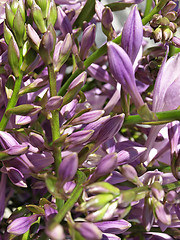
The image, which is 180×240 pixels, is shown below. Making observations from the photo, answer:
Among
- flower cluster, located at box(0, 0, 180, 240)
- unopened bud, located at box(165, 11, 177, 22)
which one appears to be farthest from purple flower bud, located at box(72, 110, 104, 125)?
unopened bud, located at box(165, 11, 177, 22)

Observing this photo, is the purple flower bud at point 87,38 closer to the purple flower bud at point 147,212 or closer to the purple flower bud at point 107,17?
the purple flower bud at point 107,17

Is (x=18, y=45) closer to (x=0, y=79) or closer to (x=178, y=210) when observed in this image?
(x=0, y=79)

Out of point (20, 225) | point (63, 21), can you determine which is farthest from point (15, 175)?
point (63, 21)

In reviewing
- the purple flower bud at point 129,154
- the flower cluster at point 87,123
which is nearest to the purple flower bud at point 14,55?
the flower cluster at point 87,123

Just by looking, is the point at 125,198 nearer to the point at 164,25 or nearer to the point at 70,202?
the point at 70,202

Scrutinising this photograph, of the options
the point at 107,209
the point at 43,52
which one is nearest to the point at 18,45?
the point at 43,52

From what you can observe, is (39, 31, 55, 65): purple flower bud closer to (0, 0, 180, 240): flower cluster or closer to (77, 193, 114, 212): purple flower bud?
(0, 0, 180, 240): flower cluster
